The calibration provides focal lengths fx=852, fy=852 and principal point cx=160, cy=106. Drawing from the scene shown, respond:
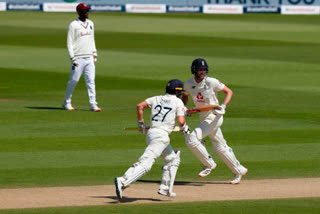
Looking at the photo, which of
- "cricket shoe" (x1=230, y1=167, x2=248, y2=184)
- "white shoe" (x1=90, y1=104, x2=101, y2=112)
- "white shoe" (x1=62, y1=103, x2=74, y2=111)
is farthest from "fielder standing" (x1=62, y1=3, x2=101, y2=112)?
"cricket shoe" (x1=230, y1=167, x2=248, y2=184)

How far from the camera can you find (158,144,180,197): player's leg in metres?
10.5

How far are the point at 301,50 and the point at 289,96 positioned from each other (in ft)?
41.2

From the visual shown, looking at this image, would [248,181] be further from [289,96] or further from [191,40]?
[191,40]

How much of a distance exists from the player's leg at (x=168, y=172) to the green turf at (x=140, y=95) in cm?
139

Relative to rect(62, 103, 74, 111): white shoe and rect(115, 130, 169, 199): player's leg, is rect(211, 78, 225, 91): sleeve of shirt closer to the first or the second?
rect(115, 130, 169, 199): player's leg

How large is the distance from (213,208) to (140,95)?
38.2ft

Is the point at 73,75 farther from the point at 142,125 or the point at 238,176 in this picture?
the point at 142,125

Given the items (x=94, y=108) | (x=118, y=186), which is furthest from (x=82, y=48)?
(x=118, y=186)

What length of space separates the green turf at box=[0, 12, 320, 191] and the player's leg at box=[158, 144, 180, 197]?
139 centimetres

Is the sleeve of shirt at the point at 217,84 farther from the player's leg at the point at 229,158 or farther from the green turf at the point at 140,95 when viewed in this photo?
the green turf at the point at 140,95

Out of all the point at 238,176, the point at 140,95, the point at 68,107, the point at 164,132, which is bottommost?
the point at 140,95

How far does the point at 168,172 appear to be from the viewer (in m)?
10.6

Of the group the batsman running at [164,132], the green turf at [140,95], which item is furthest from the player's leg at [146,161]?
the green turf at [140,95]

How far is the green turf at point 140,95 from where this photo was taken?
1299 cm
